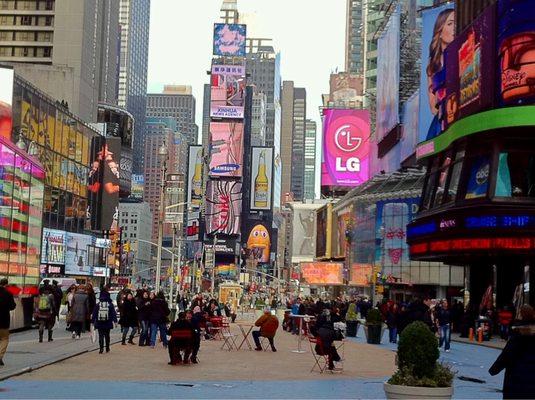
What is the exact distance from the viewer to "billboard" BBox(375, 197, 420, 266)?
83.9 metres

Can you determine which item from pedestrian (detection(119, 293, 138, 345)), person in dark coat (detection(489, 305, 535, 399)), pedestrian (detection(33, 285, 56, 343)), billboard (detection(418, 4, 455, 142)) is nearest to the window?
billboard (detection(418, 4, 455, 142))

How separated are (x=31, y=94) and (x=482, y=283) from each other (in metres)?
36.3

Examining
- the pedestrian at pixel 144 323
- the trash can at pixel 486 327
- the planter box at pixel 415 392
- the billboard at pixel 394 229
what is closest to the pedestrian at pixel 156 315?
the pedestrian at pixel 144 323

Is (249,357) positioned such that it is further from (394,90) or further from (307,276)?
(307,276)

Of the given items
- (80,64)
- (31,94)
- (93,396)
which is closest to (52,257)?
(31,94)

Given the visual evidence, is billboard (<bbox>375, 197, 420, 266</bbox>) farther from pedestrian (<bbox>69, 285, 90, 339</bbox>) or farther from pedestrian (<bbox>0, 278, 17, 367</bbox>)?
pedestrian (<bbox>0, 278, 17, 367</bbox>)

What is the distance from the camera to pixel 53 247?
75938mm

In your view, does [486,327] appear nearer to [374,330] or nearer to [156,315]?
[374,330]

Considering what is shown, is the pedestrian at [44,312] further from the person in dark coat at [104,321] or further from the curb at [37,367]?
the curb at [37,367]

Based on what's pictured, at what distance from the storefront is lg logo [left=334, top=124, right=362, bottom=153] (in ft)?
227

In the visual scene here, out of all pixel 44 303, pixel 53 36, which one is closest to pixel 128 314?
pixel 44 303

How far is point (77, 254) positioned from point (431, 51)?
38.7 metres

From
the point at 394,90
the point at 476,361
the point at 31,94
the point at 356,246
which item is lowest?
the point at 476,361

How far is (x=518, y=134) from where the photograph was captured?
144ft
